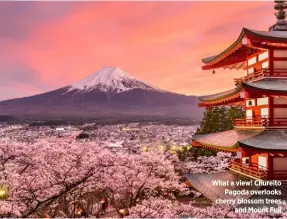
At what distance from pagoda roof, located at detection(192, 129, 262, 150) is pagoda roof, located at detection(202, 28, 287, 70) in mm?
3632

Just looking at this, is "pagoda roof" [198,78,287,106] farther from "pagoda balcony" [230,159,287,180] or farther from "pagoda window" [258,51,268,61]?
"pagoda balcony" [230,159,287,180]

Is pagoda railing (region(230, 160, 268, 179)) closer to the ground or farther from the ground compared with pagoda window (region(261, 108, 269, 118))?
closer to the ground

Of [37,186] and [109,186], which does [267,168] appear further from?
[37,186]

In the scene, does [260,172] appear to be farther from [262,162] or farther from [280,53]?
[280,53]

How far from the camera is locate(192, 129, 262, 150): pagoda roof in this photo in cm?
1681

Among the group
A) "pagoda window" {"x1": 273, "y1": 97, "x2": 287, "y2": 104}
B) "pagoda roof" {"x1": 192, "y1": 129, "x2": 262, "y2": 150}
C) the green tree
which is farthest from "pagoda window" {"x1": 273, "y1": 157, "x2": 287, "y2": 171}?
the green tree

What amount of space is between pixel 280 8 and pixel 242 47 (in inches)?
109

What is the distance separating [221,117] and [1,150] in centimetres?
2106

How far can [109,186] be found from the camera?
2045 cm

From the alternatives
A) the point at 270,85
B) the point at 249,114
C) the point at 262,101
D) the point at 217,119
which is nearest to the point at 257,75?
the point at 262,101

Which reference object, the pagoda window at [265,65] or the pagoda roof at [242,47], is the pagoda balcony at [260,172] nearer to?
the pagoda window at [265,65]

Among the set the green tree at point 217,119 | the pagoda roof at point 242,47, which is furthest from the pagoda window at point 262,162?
the green tree at point 217,119

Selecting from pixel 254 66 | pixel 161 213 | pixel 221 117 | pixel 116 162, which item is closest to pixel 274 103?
pixel 254 66

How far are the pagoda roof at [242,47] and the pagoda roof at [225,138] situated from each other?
363 centimetres
